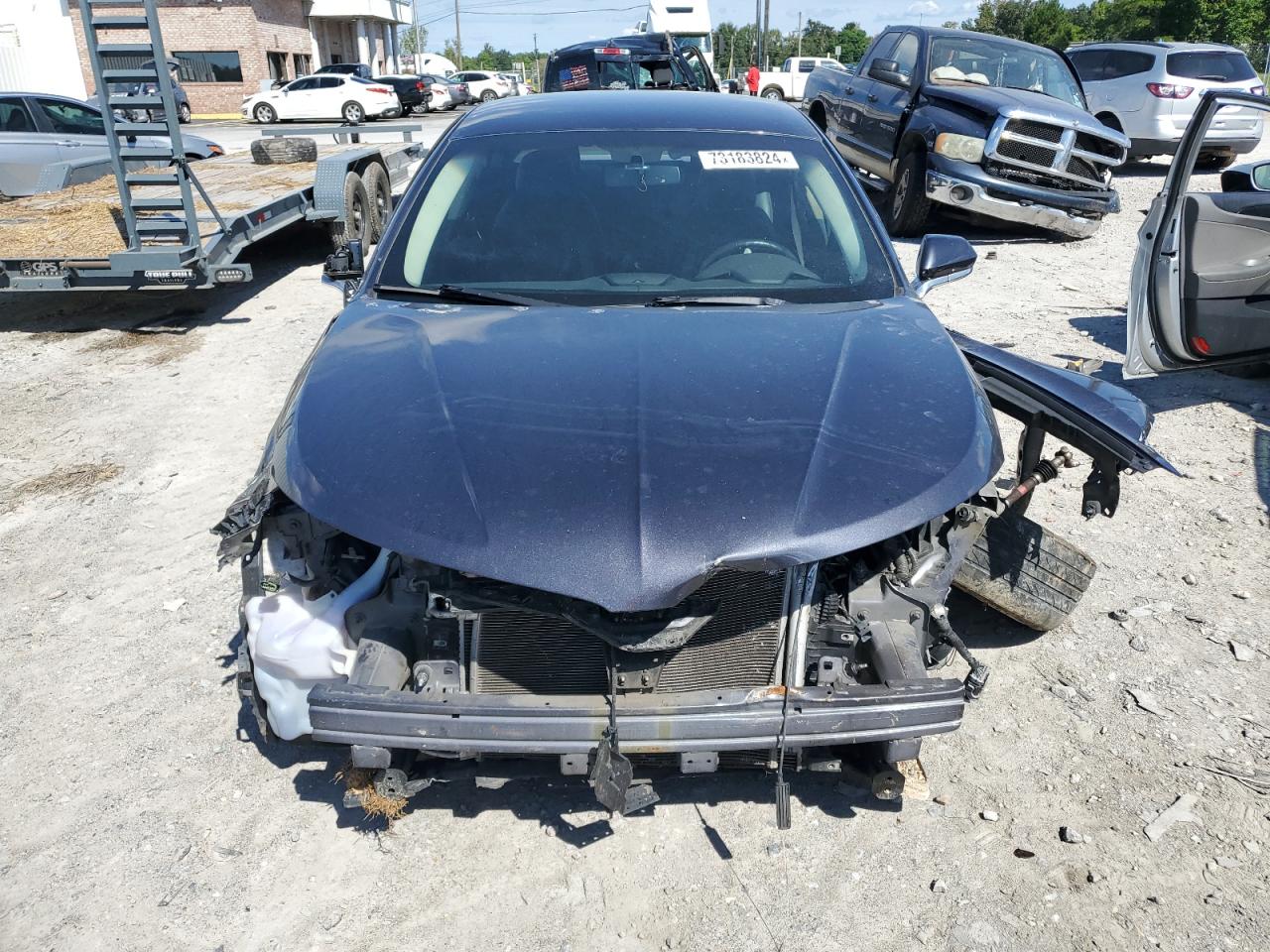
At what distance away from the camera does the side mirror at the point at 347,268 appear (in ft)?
12.5

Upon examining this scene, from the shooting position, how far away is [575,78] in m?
13.1

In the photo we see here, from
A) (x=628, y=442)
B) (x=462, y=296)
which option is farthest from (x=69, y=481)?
(x=628, y=442)

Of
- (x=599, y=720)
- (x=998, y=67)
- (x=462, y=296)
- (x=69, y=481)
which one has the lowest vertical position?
(x=69, y=481)

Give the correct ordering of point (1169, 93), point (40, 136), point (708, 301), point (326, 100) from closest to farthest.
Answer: point (708, 301) → point (40, 136) → point (1169, 93) → point (326, 100)

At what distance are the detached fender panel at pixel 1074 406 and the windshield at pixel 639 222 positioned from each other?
1.48 feet

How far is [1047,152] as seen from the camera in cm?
1010

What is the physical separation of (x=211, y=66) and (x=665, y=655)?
42.3 meters

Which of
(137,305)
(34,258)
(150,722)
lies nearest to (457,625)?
(150,722)

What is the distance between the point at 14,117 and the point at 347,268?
8.64 metres

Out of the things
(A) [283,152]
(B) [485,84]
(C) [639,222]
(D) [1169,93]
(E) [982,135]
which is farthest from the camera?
(B) [485,84]

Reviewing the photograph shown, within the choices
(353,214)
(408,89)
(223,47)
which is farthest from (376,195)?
(223,47)

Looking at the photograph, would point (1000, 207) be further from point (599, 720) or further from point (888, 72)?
point (599, 720)

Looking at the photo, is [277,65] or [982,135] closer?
[982,135]

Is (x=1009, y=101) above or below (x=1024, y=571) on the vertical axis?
above
